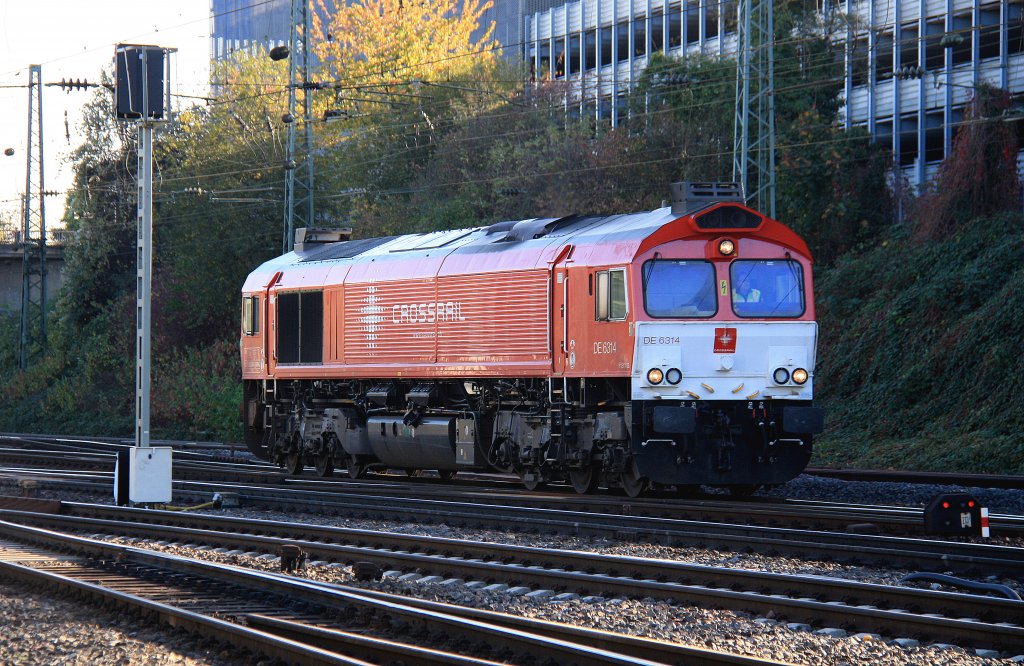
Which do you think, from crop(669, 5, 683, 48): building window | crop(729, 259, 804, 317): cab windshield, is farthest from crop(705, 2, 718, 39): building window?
crop(729, 259, 804, 317): cab windshield

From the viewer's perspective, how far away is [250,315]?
83.7 ft

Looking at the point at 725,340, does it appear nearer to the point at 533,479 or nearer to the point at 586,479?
the point at 586,479

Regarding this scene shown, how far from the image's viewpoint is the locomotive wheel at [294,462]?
965 inches

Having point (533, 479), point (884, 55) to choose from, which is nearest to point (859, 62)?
point (884, 55)

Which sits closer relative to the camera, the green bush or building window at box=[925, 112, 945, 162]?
the green bush

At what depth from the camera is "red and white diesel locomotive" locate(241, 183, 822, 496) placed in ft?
55.9

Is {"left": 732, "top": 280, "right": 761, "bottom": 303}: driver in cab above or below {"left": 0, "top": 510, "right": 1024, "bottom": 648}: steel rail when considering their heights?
above

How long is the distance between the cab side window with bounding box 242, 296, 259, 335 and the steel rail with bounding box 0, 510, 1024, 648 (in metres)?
10.4

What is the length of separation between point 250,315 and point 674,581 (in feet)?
52.0

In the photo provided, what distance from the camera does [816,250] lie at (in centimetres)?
3641

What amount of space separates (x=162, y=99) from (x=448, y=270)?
4895 millimetres

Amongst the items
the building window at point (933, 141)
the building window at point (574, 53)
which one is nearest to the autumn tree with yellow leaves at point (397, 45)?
the building window at point (574, 53)

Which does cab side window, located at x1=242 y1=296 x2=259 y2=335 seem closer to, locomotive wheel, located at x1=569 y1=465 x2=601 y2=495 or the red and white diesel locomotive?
the red and white diesel locomotive

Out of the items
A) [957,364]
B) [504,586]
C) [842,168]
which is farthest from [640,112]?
[504,586]
